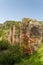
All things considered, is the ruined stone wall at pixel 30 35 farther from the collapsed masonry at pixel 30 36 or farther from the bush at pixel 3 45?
the bush at pixel 3 45

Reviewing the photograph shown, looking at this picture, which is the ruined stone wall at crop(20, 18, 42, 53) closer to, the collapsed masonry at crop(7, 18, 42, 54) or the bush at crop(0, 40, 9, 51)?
the collapsed masonry at crop(7, 18, 42, 54)

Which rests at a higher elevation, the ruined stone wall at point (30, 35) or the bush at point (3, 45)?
the ruined stone wall at point (30, 35)

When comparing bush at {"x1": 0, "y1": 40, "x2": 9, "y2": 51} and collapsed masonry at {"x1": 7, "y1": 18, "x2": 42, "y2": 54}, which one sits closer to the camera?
collapsed masonry at {"x1": 7, "y1": 18, "x2": 42, "y2": 54}

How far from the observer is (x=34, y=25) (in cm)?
4609

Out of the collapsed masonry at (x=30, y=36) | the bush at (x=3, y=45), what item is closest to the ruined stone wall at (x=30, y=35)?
the collapsed masonry at (x=30, y=36)

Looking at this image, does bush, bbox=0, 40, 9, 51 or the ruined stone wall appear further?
bush, bbox=0, 40, 9, 51

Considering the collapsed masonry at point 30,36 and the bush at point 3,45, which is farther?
the bush at point 3,45

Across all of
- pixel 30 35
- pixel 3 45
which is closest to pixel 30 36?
pixel 30 35

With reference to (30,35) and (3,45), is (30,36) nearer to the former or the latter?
(30,35)

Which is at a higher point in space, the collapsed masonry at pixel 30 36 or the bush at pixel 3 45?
the collapsed masonry at pixel 30 36

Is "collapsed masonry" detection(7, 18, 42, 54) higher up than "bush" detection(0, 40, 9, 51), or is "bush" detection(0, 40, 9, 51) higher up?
"collapsed masonry" detection(7, 18, 42, 54)

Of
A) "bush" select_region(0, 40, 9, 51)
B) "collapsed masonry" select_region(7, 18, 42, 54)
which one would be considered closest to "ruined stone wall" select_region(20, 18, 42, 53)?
"collapsed masonry" select_region(7, 18, 42, 54)

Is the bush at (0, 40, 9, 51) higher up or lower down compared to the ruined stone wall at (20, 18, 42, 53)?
lower down

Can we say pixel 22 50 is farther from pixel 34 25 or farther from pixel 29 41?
pixel 34 25
